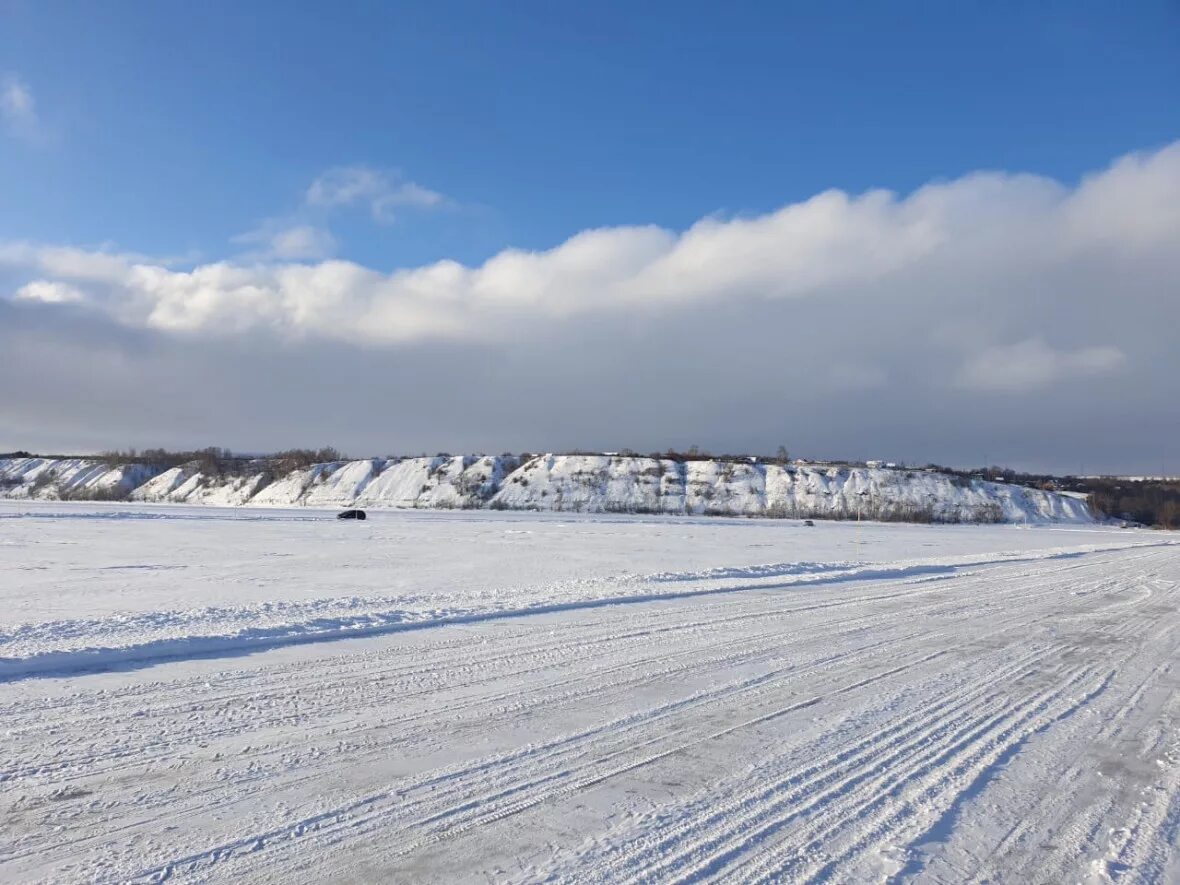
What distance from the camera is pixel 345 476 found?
10894 cm

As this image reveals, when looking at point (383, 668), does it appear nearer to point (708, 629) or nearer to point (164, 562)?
point (708, 629)

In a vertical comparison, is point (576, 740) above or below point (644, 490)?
below

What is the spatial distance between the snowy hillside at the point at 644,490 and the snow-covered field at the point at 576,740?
76674 mm

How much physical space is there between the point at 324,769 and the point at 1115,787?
18.5 feet

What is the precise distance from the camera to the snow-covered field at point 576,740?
4.42 m

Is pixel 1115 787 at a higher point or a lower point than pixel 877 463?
lower

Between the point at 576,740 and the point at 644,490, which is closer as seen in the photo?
the point at 576,740

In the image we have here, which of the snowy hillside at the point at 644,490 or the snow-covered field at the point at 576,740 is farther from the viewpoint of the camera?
the snowy hillside at the point at 644,490

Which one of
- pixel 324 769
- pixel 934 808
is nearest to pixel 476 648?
pixel 324 769

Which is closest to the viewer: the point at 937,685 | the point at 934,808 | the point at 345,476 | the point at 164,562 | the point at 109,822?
the point at 109,822

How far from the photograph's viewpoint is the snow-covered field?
4.42 meters

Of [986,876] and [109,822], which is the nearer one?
[986,876]

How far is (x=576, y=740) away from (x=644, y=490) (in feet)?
303

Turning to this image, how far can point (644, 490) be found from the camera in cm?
9819
